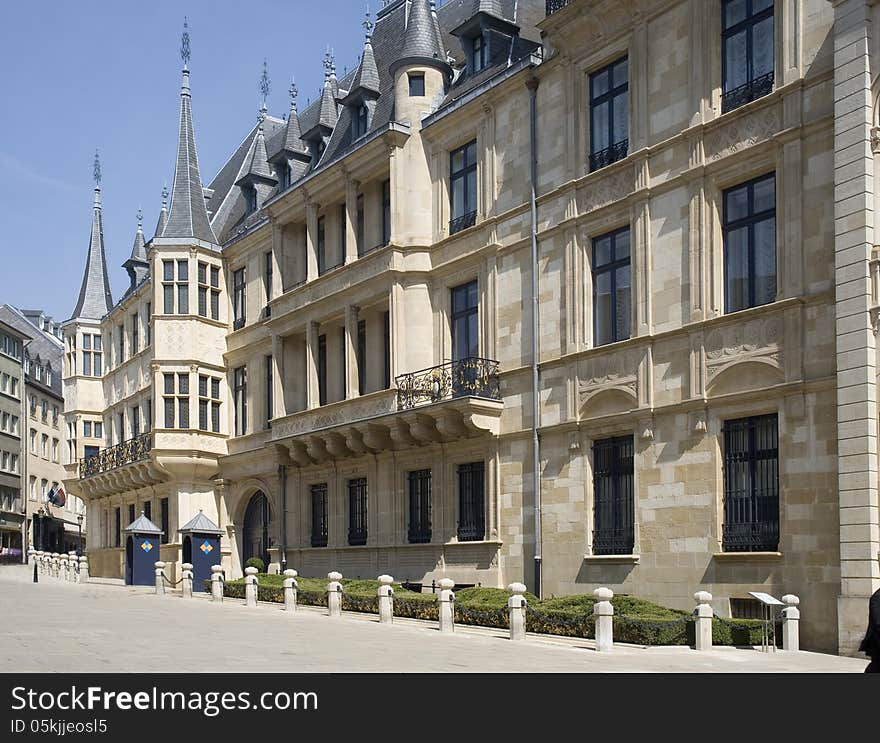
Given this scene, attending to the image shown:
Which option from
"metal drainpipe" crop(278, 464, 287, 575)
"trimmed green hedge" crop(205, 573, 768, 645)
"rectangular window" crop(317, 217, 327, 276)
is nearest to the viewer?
"trimmed green hedge" crop(205, 573, 768, 645)

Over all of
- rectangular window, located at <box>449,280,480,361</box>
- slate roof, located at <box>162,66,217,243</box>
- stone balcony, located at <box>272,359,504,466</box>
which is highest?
slate roof, located at <box>162,66,217,243</box>

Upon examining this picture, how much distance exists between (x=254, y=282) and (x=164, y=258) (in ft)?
14.0

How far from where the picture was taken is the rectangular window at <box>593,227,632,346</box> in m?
23.8

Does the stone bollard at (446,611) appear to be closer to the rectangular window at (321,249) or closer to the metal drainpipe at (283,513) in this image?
the metal drainpipe at (283,513)

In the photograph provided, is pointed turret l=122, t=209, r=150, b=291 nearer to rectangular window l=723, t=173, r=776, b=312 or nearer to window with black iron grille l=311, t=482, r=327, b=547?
window with black iron grille l=311, t=482, r=327, b=547

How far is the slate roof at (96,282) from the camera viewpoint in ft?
191

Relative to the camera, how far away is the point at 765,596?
1884 cm

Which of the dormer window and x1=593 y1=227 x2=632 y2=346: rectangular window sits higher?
the dormer window

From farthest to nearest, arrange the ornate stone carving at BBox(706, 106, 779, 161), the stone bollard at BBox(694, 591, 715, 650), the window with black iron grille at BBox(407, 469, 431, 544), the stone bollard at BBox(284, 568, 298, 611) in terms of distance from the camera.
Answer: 1. the window with black iron grille at BBox(407, 469, 431, 544)
2. the stone bollard at BBox(284, 568, 298, 611)
3. the ornate stone carving at BBox(706, 106, 779, 161)
4. the stone bollard at BBox(694, 591, 715, 650)

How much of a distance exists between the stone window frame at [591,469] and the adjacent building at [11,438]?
58.5 meters

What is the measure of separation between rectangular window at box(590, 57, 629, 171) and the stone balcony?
570 centimetres

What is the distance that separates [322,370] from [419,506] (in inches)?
271

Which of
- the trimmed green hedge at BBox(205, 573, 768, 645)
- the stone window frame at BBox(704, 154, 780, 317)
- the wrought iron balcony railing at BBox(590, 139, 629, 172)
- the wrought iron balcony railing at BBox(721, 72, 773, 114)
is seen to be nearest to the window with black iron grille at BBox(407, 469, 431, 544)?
the trimmed green hedge at BBox(205, 573, 768, 645)

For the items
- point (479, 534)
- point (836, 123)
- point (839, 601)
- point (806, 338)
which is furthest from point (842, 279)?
point (479, 534)
